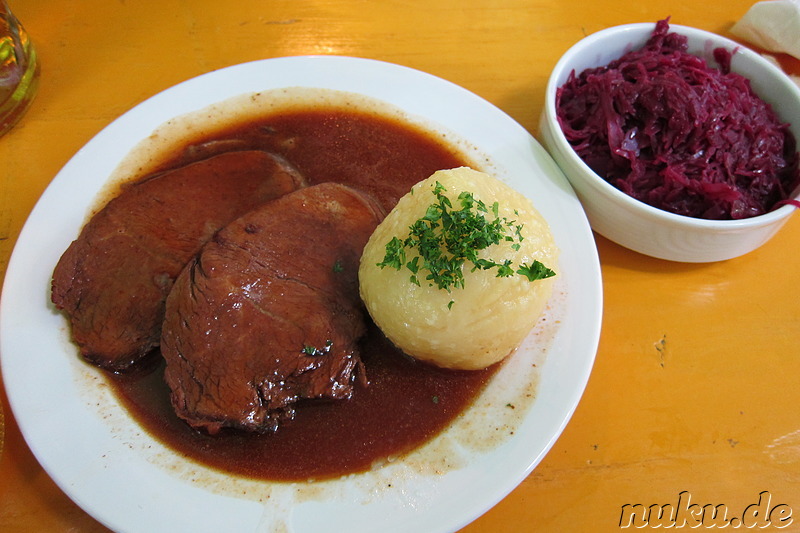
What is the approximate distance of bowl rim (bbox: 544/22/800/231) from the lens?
101 inches

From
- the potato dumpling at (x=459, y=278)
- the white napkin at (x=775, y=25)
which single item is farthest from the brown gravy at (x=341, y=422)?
the white napkin at (x=775, y=25)

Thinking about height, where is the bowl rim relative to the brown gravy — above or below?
above

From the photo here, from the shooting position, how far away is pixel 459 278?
206 centimetres

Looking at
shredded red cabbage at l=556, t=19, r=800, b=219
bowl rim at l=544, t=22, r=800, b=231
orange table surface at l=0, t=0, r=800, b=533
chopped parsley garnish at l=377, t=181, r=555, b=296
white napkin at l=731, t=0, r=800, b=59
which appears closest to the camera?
chopped parsley garnish at l=377, t=181, r=555, b=296

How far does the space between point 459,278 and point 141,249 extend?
1.44 m

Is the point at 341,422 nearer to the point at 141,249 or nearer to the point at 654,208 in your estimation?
the point at 141,249

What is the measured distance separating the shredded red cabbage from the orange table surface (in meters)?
0.39

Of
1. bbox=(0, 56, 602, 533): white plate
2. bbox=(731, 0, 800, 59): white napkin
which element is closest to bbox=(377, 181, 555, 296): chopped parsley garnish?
bbox=(0, 56, 602, 533): white plate

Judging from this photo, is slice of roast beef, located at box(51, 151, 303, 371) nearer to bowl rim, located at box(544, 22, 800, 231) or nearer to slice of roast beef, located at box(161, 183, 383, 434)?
slice of roast beef, located at box(161, 183, 383, 434)

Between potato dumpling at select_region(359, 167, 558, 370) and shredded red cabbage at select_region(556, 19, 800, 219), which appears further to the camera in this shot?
shredded red cabbage at select_region(556, 19, 800, 219)

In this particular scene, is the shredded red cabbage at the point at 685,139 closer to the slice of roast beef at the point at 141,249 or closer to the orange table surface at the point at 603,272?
the orange table surface at the point at 603,272

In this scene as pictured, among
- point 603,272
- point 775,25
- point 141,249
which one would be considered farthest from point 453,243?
point 775,25

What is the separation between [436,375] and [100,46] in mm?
3139

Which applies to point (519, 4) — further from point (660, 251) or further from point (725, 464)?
point (725, 464)
